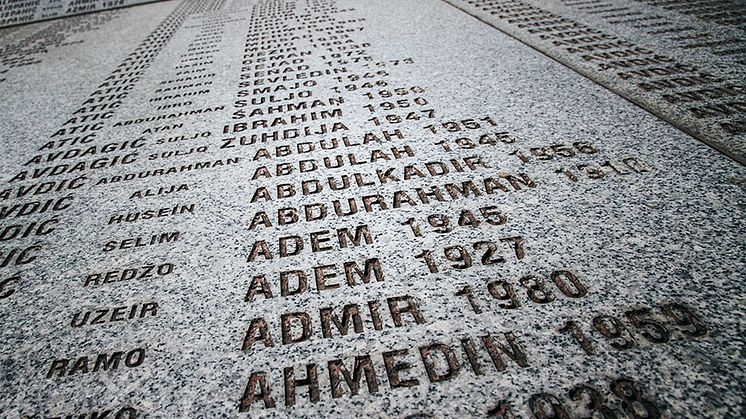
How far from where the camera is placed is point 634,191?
2.59 m

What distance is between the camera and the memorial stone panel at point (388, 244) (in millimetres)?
1715

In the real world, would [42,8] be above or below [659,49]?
below

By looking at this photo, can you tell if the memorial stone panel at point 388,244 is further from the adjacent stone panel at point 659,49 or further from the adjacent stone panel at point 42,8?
the adjacent stone panel at point 42,8

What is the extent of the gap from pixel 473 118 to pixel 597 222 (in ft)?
4.61

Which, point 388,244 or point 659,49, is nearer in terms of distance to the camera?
point 388,244

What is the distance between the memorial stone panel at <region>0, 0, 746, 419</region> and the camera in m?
1.71

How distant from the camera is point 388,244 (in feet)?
7.86

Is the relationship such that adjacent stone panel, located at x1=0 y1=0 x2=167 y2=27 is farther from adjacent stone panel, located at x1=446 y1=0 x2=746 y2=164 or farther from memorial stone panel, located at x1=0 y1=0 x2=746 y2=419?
adjacent stone panel, located at x1=446 y1=0 x2=746 y2=164

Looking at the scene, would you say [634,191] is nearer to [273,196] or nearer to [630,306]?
[630,306]

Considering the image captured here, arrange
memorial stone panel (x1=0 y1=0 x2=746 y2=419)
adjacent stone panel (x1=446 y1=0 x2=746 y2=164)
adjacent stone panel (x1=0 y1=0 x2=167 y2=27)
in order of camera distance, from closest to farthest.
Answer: memorial stone panel (x1=0 y1=0 x2=746 y2=419)
adjacent stone panel (x1=446 y1=0 x2=746 y2=164)
adjacent stone panel (x1=0 y1=0 x2=167 y2=27)

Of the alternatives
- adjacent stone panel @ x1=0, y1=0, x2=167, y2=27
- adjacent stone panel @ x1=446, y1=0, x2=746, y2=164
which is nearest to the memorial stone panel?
adjacent stone panel @ x1=446, y1=0, x2=746, y2=164

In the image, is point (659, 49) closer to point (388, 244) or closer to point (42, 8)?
point (388, 244)

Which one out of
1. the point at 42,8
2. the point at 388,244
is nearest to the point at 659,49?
the point at 388,244

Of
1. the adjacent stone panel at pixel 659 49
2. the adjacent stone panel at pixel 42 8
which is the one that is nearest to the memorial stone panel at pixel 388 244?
the adjacent stone panel at pixel 659 49
